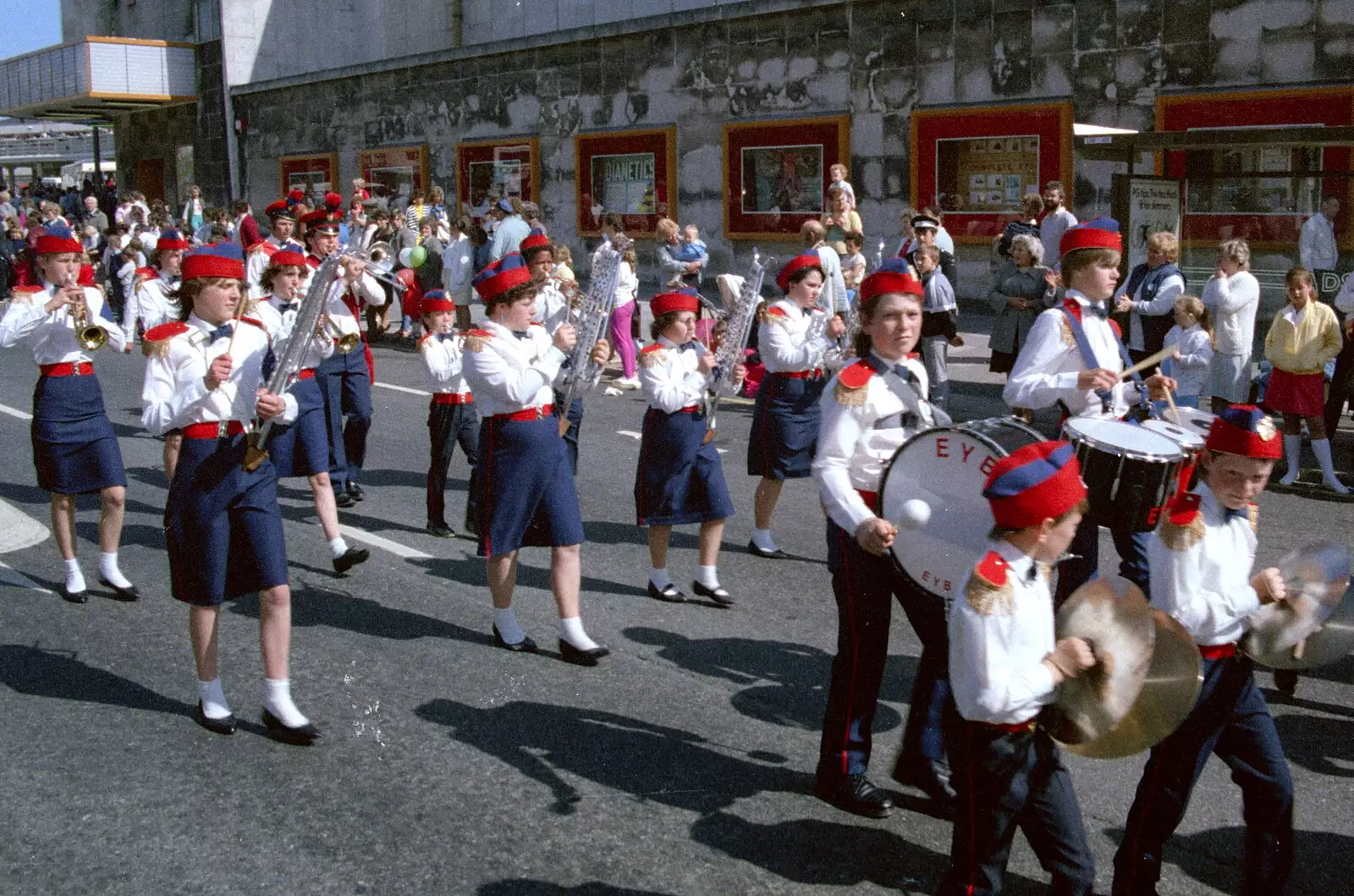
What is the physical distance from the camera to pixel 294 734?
546 centimetres

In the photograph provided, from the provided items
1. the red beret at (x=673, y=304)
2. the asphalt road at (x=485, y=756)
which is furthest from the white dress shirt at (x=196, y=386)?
the red beret at (x=673, y=304)

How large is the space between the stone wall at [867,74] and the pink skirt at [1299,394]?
784cm

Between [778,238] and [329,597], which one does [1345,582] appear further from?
[778,238]

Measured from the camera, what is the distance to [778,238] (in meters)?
22.5

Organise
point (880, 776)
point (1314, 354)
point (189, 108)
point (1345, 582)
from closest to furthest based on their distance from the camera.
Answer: point (1345, 582) → point (880, 776) → point (1314, 354) → point (189, 108)

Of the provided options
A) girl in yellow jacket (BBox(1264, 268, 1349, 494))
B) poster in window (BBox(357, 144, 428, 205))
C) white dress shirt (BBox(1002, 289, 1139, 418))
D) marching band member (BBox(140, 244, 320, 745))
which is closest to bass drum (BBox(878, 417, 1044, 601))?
white dress shirt (BBox(1002, 289, 1139, 418))

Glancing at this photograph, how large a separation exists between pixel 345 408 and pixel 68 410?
2.18 m

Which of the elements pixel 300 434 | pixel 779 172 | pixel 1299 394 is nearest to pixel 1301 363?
pixel 1299 394

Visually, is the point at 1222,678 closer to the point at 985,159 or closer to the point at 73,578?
the point at 73,578

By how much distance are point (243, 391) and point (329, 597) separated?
2.24m

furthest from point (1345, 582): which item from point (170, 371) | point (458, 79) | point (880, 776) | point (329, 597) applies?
point (458, 79)

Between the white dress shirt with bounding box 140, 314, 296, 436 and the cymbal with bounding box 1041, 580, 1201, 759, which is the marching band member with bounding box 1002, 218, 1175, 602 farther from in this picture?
the white dress shirt with bounding box 140, 314, 296, 436

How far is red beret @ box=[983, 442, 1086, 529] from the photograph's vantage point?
3412mm

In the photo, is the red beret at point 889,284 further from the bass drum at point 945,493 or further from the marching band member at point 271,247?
the marching band member at point 271,247
